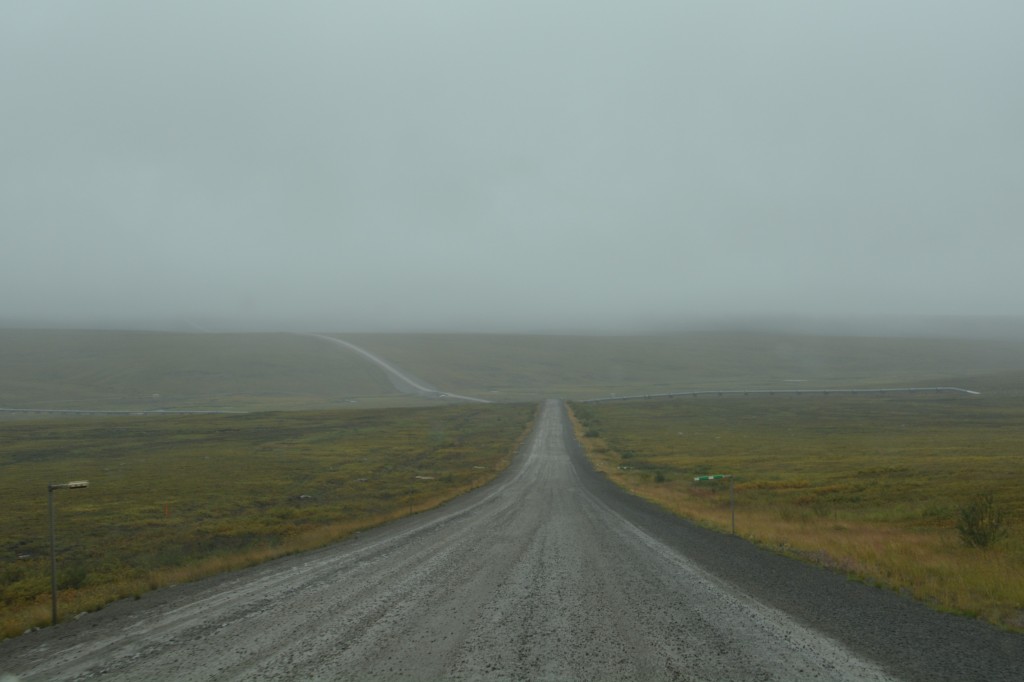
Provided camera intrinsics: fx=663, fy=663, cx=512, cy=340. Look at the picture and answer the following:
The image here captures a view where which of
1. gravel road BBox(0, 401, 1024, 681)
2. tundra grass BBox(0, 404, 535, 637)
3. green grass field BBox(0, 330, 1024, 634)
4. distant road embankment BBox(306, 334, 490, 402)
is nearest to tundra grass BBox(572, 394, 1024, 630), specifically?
green grass field BBox(0, 330, 1024, 634)

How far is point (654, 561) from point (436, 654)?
22.6 feet

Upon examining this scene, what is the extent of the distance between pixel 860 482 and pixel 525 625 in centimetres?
2497

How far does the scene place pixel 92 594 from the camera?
41.6 feet

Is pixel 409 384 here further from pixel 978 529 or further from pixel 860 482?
pixel 978 529

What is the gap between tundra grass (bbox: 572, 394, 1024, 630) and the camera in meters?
12.1

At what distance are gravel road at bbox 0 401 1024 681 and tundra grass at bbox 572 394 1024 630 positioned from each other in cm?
150

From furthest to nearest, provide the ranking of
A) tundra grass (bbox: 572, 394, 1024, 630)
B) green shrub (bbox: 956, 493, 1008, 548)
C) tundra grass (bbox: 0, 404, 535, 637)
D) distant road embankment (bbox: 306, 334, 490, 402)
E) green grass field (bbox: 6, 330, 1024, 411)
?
1. green grass field (bbox: 6, 330, 1024, 411)
2. distant road embankment (bbox: 306, 334, 490, 402)
3. tundra grass (bbox: 0, 404, 535, 637)
4. green shrub (bbox: 956, 493, 1008, 548)
5. tundra grass (bbox: 572, 394, 1024, 630)

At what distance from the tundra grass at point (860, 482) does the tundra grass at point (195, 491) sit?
431 inches

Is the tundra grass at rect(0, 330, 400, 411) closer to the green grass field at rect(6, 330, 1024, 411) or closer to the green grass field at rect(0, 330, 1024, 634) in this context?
the green grass field at rect(6, 330, 1024, 411)

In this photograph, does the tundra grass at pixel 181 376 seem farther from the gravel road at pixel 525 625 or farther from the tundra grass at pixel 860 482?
the gravel road at pixel 525 625

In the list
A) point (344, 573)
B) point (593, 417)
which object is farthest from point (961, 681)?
point (593, 417)

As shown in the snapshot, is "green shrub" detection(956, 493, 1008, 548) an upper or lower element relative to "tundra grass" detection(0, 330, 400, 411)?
upper

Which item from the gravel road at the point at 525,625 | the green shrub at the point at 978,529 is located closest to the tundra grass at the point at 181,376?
the gravel road at the point at 525,625

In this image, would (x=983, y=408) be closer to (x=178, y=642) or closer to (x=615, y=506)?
(x=615, y=506)
